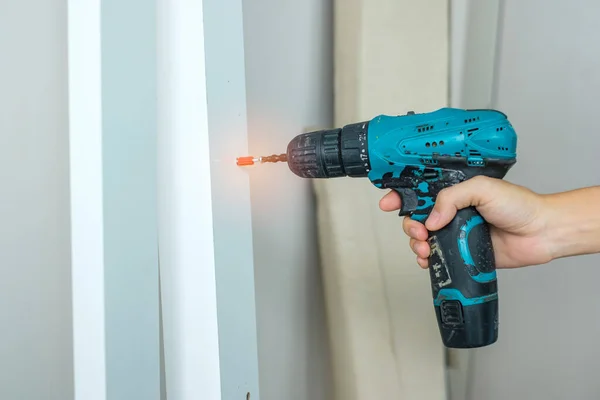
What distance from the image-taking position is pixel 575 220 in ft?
2.74

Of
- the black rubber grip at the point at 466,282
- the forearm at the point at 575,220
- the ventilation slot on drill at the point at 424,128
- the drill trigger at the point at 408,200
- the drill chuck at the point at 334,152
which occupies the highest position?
the ventilation slot on drill at the point at 424,128

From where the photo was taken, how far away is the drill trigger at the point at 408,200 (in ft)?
2.48

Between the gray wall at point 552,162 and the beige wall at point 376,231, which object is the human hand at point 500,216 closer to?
the beige wall at point 376,231

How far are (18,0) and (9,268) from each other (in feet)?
1.10

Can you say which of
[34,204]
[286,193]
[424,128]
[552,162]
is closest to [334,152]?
[424,128]

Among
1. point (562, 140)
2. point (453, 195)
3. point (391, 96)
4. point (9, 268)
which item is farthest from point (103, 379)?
point (562, 140)

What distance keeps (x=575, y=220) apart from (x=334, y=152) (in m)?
0.43

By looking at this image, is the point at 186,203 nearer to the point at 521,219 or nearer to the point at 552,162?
the point at 521,219

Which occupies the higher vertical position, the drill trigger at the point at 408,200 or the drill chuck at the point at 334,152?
the drill chuck at the point at 334,152

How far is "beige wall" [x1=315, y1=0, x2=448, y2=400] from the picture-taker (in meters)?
0.95

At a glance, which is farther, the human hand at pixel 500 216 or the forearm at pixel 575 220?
the forearm at pixel 575 220

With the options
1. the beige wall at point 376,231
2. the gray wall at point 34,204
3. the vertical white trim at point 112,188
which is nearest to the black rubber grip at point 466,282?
the beige wall at point 376,231

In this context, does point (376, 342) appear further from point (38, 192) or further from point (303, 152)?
point (38, 192)

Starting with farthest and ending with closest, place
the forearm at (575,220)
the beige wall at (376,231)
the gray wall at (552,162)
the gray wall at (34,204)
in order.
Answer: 1. the gray wall at (552,162)
2. the beige wall at (376,231)
3. the forearm at (575,220)
4. the gray wall at (34,204)
